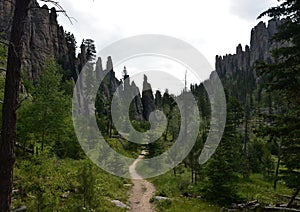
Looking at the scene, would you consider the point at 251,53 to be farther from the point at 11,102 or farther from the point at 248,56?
the point at 11,102

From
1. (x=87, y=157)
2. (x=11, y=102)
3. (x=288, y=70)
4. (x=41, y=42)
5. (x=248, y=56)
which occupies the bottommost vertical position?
(x=87, y=157)

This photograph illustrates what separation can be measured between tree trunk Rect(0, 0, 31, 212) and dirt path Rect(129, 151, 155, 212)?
34.9ft

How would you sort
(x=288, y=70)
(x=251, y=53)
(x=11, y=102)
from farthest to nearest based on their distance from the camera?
(x=251, y=53)
(x=288, y=70)
(x=11, y=102)

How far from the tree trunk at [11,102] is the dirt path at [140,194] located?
1065 cm

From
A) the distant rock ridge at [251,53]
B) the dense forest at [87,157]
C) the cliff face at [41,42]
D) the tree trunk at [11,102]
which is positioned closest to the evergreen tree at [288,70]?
the dense forest at [87,157]

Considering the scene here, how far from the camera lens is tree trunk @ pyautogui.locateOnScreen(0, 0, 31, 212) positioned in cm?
555

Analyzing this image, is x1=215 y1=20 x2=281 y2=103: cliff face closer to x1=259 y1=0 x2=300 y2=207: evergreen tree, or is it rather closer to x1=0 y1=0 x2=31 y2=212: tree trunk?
x1=259 y1=0 x2=300 y2=207: evergreen tree

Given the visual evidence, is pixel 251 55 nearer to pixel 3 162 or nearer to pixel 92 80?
pixel 92 80

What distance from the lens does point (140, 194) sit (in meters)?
20.1

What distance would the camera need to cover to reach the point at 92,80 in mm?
68188

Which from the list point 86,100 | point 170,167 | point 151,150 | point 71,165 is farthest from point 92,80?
point 71,165

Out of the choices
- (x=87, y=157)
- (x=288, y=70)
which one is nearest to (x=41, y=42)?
(x=87, y=157)

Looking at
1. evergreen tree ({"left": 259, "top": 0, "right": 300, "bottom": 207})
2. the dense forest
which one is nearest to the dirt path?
the dense forest

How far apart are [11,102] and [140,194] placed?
15866 millimetres
